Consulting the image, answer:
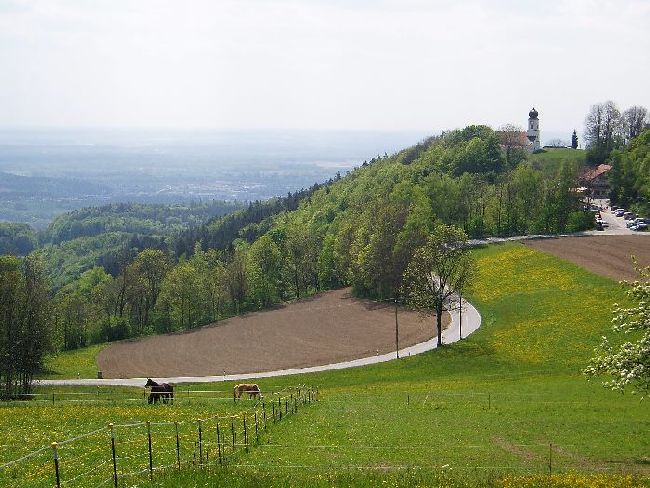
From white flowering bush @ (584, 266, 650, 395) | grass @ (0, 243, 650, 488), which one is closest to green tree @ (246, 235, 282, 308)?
grass @ (0, 243, 650, 488)

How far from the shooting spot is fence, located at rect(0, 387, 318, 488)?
20.5 meters

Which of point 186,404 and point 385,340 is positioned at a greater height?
point 186,404

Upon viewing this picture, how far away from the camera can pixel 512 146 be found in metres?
164

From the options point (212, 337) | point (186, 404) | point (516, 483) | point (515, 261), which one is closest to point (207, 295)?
point (212, 337)

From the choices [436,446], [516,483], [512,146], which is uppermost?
[512,146]

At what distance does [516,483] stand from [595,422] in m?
13.6

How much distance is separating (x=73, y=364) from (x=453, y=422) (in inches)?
2211

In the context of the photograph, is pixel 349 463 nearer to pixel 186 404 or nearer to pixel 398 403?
pixel 398 403

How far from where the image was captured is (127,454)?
24094 mm

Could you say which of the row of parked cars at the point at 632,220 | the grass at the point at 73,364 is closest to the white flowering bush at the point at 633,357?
the grass at the point at 73,364

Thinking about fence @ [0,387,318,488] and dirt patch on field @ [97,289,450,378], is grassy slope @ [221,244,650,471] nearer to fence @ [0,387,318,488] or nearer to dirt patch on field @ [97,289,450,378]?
fence @ [0,387,318,488]

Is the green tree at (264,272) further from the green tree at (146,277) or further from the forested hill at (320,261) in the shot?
the green tree at (146,277)

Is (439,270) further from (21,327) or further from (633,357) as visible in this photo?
(633,357)

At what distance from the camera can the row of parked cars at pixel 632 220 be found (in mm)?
110125
